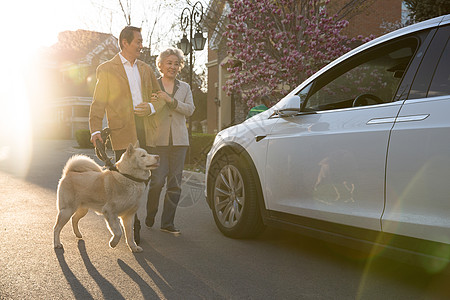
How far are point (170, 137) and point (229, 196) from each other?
1.04m

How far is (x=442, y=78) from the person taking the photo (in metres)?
3.03

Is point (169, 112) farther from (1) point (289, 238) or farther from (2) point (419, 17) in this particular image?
(2) point (419, 17)

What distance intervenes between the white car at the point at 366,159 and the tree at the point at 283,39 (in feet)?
25.2

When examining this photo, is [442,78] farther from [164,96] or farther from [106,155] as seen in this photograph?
[106,155]

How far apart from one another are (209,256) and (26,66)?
175 ft

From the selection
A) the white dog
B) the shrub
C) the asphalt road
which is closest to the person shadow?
the asphalt road

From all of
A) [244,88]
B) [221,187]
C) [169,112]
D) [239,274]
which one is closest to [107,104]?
[169,112]

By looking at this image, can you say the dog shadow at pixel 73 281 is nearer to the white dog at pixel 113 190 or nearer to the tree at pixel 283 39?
the white dog at pixel 113 190

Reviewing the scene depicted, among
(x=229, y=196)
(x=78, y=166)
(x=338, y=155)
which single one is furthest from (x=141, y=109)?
(x=338, y=155)

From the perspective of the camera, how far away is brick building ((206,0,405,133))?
16200 mm

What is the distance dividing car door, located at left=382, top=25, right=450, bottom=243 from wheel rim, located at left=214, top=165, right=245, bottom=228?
1.97 meters

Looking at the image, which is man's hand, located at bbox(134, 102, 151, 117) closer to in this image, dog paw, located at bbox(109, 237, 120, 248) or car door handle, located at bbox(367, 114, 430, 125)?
dog paw, located at bbox(109, 237, 120, 248)

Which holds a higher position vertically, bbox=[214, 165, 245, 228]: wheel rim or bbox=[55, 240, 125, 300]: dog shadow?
bbox=[214, 165, 245, 228]: wheel rim

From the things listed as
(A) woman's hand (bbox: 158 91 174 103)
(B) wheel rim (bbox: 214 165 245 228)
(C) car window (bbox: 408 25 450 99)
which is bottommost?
(B) wheel rim (bbox: 214 165 245 228)
